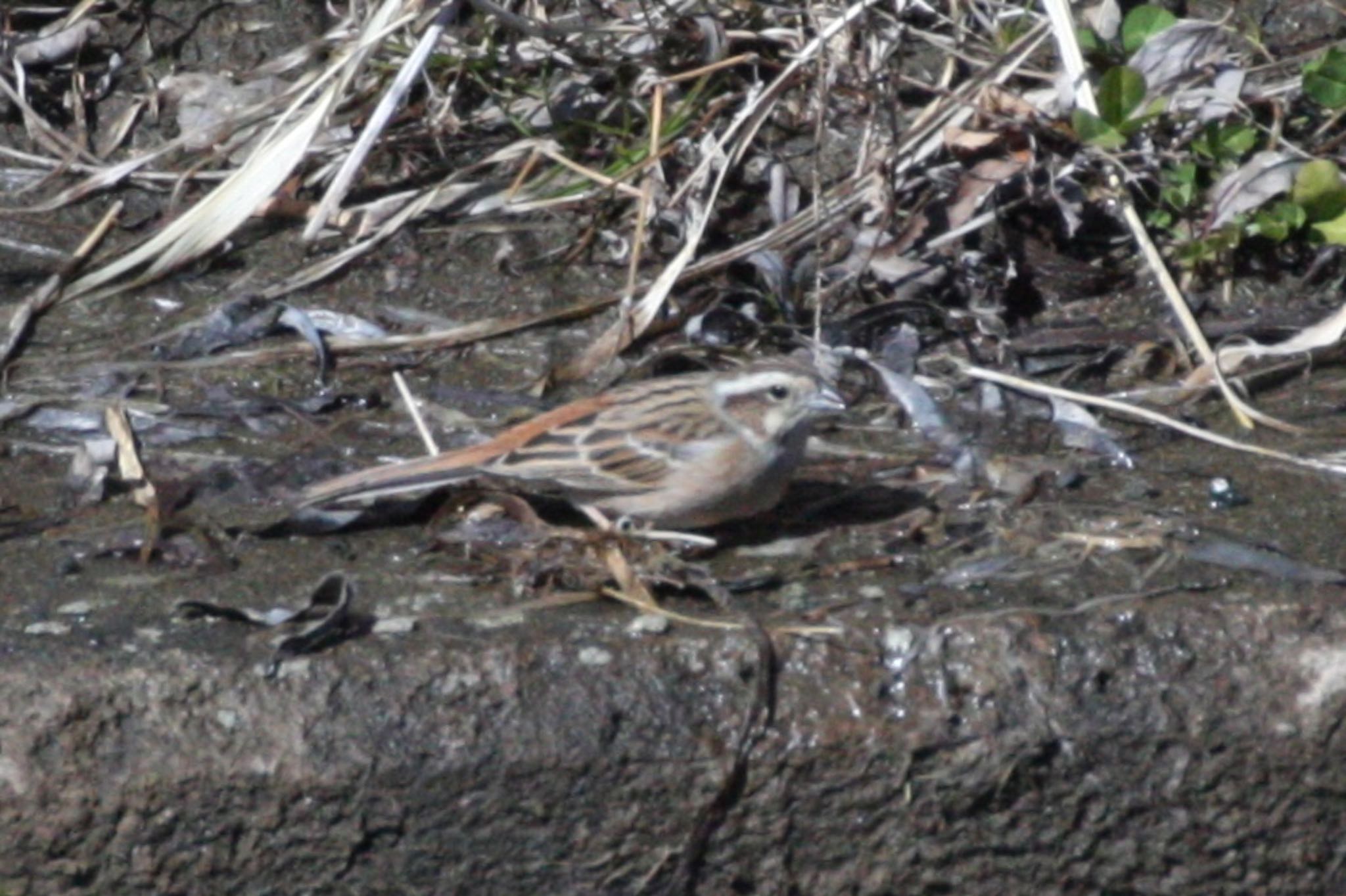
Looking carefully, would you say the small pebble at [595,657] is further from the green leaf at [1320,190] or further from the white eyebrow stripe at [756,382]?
the green leaf at [1320,190]

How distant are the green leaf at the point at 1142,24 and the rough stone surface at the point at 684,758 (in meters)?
2.21

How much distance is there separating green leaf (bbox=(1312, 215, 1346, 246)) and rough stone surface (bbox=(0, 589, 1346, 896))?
1.76 metres

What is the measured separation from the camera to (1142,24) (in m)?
5.88

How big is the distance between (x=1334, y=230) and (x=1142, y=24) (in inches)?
30.9

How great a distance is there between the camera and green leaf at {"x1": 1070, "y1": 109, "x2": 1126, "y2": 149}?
5.61 m

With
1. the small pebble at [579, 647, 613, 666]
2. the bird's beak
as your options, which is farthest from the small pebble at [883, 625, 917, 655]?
the bird's beak

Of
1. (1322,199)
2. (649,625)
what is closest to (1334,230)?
(1322,199)

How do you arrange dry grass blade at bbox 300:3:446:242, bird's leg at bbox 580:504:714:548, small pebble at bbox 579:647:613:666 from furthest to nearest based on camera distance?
dry grass blade at bbox 300:3:446:242 → bird's leg at bbox 580:504:714:548 → small pebble at bbox 579:647:613:666

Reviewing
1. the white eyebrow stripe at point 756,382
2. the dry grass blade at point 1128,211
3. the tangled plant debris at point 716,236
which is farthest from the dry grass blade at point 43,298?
the dry grass blade at point 1128,211

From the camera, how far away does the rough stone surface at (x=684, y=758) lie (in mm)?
3912

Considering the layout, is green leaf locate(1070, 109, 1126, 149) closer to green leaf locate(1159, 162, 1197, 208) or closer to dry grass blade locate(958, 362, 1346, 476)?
green leaf locate(1159, 162, 1197, 208)

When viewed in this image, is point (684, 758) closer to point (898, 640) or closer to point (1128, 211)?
point (898, 640)

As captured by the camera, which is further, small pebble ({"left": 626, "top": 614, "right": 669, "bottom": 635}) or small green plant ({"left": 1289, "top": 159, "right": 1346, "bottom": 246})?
small green plant ({"left": 1289, "top": 159, "right": 1346, "bottom": 246})

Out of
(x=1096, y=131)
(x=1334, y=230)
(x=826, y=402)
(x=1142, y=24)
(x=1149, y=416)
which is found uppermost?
(x=1142, y=24)
